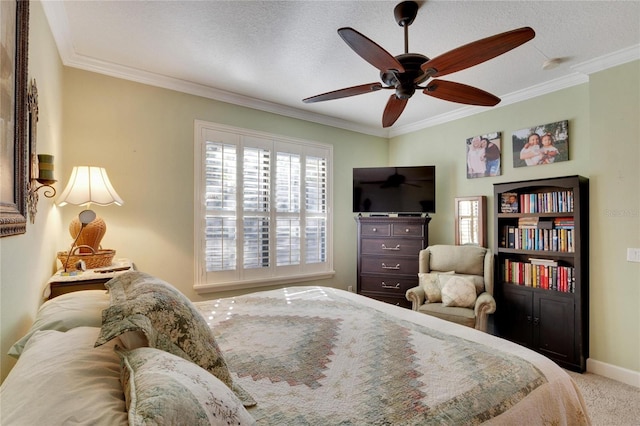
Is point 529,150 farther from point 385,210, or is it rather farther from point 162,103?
point 162,103

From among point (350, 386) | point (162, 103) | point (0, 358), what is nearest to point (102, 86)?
point (162, 103)

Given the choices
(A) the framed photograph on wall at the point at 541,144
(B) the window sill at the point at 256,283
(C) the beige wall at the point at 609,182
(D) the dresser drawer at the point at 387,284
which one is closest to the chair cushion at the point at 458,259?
(D) the dresser drawer at the point at 387,284

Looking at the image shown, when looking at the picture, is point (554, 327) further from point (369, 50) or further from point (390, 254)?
point (369, 50)

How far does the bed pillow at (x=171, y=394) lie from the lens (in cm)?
61

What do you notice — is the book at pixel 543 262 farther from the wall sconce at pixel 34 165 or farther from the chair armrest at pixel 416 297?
the wall sconce at pixel 34 165

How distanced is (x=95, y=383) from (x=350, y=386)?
2.58 feet

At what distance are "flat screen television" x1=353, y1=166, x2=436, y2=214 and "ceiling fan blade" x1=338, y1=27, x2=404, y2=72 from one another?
8.09 ft

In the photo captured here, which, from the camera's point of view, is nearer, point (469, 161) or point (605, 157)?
point (605, 157)

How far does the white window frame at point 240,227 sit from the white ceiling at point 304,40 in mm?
463

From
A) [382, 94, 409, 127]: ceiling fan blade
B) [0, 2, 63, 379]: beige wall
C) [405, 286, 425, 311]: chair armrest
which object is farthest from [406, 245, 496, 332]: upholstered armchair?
[0, 2, 63, 379]: beige wall

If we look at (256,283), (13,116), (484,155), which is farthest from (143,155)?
(484,155)

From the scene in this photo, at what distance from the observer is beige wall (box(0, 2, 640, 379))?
8.62ft

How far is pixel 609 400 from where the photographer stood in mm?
2377

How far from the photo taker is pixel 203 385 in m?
0.76
